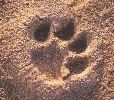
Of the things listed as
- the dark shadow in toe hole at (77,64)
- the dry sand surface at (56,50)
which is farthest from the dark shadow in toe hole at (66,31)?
the dark shadow in toe hole at (77,64)

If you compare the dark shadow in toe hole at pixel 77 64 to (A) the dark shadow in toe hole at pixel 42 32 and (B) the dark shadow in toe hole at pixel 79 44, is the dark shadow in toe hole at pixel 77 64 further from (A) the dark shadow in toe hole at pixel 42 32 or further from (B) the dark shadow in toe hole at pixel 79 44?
(A) the dark shadow in toe hole at pixel 42 32

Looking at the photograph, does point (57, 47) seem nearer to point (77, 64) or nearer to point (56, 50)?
point (56, 50)

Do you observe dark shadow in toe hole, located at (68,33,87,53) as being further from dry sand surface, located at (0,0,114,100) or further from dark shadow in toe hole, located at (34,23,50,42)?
dark shadow in toe hole, located at (34,23,50,42)

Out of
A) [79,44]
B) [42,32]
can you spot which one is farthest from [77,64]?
[42,32]

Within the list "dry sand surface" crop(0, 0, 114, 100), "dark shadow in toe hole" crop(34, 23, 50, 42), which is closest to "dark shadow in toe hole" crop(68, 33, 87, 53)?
"dry sand surface" crop(0, 0, 114, 100)

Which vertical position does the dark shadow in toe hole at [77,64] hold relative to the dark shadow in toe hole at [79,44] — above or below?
below

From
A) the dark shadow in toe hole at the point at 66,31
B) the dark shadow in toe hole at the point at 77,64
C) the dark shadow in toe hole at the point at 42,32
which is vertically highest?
the dark shadow in toe hole at the point at 66,31

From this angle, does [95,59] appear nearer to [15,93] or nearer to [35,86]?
[35,86]

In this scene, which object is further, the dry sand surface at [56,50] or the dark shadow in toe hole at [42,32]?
the dark shadow in toe hole at [42,32]
